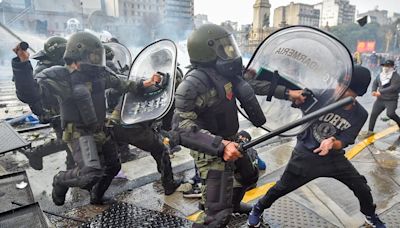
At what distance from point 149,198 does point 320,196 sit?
6.82 feet

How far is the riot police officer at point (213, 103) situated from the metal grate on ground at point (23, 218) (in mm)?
1086

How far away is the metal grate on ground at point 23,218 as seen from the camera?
200 centimetres

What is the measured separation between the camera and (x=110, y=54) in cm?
514

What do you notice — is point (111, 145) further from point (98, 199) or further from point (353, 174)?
point (353, 174)

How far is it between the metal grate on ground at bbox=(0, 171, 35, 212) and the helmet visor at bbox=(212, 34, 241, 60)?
6.42 ft

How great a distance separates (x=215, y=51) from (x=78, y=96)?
1.54 metres

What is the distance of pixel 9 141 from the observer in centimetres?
330

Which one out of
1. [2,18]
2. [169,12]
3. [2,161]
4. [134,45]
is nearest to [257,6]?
[134,45]

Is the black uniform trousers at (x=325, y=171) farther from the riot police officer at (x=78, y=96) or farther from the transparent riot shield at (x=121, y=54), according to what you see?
the transparent riot shield at (x=121, y=54)

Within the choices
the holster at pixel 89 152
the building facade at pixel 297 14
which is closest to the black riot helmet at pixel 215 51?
the holster at pixel 89 152

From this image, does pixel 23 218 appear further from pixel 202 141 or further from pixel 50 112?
pixel 50 112

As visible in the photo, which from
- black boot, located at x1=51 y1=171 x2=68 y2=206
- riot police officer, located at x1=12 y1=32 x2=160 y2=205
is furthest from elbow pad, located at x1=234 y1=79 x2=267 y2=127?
black boot, located at x1=51 y1=171 x2=68 y2=206

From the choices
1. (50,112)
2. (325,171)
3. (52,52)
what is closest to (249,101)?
(325,171)

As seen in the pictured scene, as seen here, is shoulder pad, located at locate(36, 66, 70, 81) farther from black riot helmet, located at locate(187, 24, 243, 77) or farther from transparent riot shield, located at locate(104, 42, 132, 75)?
transparent riot shield, located at locate(104, 42, 132, 75)
